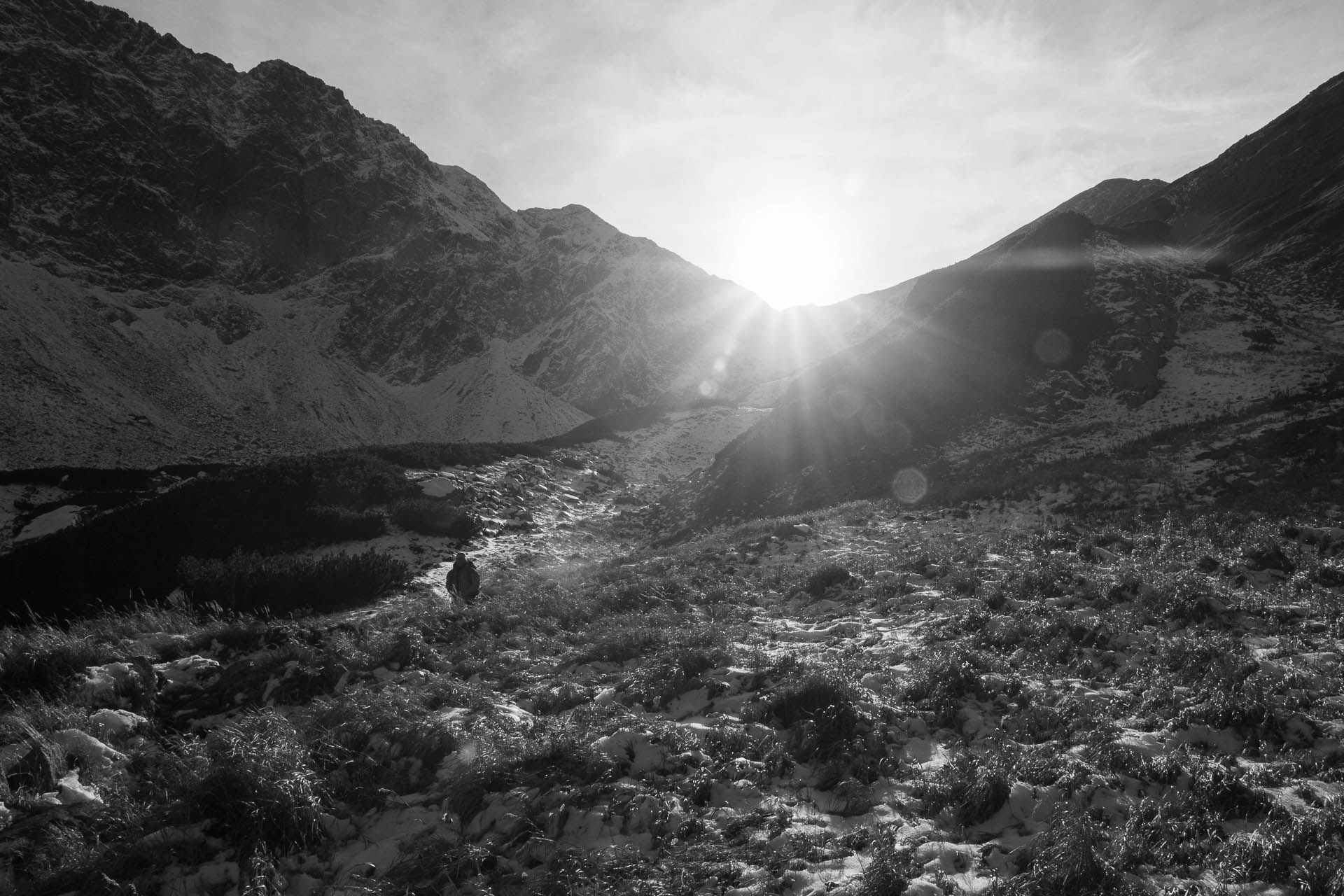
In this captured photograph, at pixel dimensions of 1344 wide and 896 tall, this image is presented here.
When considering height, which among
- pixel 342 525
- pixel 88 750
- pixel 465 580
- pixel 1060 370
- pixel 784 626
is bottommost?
pixel 784 626

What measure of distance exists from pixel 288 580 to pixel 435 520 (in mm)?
6482

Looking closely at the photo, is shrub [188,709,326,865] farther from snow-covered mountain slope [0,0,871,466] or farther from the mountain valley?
snow-covered mountain slope [0,0,871,466]

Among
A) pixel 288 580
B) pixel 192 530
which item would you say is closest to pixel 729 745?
pixel 288 580

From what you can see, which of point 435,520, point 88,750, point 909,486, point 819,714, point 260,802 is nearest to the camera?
point 260,802

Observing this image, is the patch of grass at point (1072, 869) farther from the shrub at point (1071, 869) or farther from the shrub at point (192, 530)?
the shrub at point (192, 530)

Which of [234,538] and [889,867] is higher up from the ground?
[234,538]

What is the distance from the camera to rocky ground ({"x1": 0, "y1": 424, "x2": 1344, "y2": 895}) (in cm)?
445

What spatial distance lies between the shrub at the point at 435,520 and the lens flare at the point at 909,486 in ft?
48.3

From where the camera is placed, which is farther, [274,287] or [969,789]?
[274,287]

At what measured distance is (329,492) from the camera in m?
23.9

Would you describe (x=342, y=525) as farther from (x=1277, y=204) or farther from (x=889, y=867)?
(x=1277, y=204)

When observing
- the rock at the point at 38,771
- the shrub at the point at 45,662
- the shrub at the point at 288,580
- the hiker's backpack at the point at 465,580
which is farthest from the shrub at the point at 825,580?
the shrub at the point at 288,580

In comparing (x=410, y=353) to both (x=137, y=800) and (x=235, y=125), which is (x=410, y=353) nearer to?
(x=235, y=125)

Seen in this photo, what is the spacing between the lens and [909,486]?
24672 millimetres
